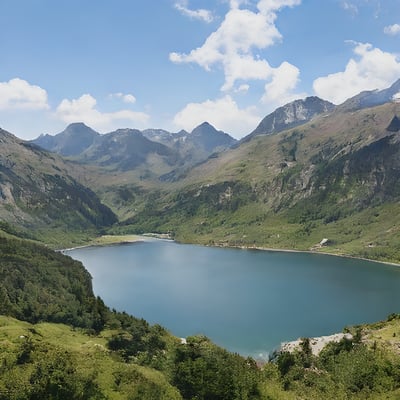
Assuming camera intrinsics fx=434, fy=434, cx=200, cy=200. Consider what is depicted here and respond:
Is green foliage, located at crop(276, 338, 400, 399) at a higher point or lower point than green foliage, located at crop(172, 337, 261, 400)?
lower

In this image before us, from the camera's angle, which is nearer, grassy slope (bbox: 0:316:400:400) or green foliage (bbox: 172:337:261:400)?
grassy slope (bbox: 0:316:400:400)

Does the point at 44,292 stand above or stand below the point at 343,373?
above

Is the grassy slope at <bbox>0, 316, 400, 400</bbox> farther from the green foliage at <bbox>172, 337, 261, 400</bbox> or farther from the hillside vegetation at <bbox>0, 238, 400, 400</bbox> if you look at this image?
the green foliage at <bbox>172, 337, 261, 400</bbox>

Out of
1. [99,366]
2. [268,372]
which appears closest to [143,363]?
[99,366]

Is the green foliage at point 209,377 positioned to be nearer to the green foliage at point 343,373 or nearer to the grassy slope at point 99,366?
the grassy slope at point 99,366

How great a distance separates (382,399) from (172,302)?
133 m

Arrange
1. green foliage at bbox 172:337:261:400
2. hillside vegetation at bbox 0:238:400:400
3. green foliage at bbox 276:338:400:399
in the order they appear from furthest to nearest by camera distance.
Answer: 1. green foliage at bbox 276:338:400:399
2. green foliage at bbox 172:337:261:400
3. hillside vegetation at bbox 0:238:400:400

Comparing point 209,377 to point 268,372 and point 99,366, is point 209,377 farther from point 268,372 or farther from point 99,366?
point 268,372

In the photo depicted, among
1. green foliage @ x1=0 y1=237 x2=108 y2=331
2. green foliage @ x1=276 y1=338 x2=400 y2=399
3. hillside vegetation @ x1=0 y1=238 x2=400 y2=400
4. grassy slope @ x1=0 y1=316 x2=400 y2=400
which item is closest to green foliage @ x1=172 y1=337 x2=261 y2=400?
hillside vegetation @ x1=0 y1=238 x2=400 y2=400

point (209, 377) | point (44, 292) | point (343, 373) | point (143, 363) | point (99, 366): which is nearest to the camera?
point (209, 377)

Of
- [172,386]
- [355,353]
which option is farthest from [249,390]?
[355,353]

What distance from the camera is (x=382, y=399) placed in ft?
207

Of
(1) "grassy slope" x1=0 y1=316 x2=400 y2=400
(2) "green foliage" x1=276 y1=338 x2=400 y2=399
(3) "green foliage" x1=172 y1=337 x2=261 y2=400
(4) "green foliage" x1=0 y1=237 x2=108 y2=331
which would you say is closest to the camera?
(1) "grassy slope" x1=0 y1=316 x2=400 y2=400

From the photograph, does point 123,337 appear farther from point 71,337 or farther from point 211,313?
point 211,313
